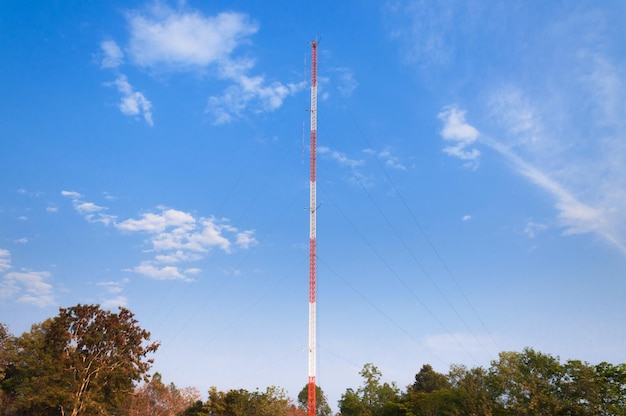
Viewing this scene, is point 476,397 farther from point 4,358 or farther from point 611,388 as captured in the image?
point 4,358

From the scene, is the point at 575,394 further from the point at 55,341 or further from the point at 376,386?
the point at 55,341

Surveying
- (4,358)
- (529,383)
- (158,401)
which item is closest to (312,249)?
(529,383)

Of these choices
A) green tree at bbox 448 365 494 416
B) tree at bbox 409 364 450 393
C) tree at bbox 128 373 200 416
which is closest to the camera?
green tree at bbox 448 365 494 416

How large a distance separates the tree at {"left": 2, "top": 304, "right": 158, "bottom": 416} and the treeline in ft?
0.29

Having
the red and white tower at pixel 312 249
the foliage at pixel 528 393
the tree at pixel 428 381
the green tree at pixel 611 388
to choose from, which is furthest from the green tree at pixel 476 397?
the tree at pixel 428 381

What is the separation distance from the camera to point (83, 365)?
1914 inches

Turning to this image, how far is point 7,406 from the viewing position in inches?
2093

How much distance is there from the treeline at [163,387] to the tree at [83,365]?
0.09m

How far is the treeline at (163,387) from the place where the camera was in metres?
40.4

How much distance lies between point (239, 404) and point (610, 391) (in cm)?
3443

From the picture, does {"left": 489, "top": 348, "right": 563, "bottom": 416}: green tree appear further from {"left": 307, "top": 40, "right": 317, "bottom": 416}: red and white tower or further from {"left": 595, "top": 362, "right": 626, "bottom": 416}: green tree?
{"left": 307, "top": 40, "right": 317, "bottom": 416}: red and white tower

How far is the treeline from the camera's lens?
133 feet

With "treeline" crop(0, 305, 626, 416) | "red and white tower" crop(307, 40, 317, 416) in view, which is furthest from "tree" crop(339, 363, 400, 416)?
"red and white tower" crop(307, 40, 317, 416)

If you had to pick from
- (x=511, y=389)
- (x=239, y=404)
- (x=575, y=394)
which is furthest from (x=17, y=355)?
(x=575, y=394)
